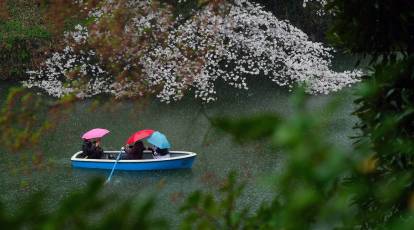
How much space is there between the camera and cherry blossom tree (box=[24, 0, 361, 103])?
36.5ft

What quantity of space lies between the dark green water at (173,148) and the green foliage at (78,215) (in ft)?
20.3

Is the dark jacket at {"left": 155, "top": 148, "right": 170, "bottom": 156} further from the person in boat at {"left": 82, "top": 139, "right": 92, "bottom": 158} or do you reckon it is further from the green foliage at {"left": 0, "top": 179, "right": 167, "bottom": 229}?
the green foliage at {"left": 0, "top": 179, "right": 167, "bottom": 229}

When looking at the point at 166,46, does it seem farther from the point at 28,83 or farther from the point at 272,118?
the point at 272,118

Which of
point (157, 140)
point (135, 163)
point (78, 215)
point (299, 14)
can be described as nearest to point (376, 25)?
point (78, 215)

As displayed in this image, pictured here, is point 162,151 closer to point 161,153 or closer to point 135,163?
point 161,153

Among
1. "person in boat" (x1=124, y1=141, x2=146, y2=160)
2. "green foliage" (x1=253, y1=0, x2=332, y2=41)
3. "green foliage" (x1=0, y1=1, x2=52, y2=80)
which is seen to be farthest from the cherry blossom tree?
"person in boat" (x1=124, y1=141, x2=146, y2=160)

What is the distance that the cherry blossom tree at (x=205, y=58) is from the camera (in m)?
11.1

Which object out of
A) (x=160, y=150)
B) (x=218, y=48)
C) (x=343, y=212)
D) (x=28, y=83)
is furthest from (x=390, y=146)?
(x=28, y=83)

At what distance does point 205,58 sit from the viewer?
11445mm

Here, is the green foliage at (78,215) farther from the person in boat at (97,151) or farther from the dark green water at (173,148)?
the person in boat at (97,151)

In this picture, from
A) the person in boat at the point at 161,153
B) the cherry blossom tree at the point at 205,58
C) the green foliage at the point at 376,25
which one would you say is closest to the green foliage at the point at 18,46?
the cherry blossom tree at the point at 205,58

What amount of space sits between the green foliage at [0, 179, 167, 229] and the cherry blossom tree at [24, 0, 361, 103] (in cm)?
959

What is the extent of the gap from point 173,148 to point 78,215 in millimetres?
8450

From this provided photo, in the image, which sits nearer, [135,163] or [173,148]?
[135,163]
